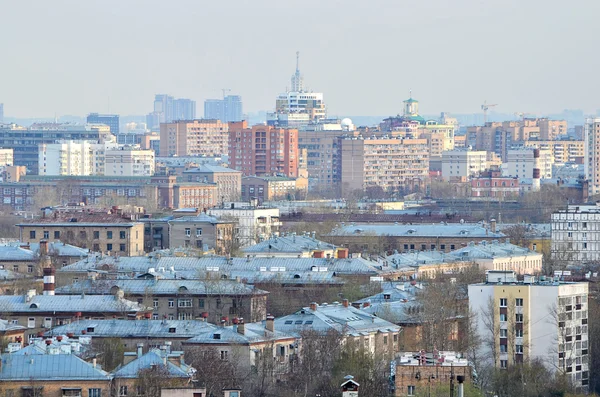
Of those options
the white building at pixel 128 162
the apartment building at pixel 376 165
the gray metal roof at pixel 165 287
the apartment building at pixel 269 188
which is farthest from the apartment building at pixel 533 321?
the apartment building at pixel 376 165

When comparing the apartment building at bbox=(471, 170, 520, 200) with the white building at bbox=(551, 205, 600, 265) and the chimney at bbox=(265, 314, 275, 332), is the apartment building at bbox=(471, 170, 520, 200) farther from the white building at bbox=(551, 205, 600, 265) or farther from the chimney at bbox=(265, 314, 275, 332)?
the chimney at bbox=(265, 314, 275, 332)

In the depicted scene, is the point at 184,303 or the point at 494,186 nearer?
the point at 184,303

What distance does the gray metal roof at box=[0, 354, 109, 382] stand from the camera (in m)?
44.2

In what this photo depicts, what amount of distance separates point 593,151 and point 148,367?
395 ft

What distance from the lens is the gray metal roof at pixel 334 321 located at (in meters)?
54.3

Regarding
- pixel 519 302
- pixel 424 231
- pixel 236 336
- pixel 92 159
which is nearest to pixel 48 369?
pixel 236 336

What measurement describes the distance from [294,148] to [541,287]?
132027mm

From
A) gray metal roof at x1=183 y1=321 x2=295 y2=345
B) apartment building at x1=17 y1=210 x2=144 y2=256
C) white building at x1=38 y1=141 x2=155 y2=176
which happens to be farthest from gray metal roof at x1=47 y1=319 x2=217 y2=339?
white building at x1=38 y1=141 x2=155 y2=176

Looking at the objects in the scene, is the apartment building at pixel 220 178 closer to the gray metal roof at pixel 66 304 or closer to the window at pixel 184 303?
the window at pixel 184 303

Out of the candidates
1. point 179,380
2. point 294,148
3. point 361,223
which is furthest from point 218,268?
point 294,148

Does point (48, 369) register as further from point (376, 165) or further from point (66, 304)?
point (376, 165)

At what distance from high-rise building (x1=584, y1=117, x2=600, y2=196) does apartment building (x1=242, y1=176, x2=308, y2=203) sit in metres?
19.9

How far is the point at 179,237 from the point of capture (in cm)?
9175

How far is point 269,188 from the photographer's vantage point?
165000mm
